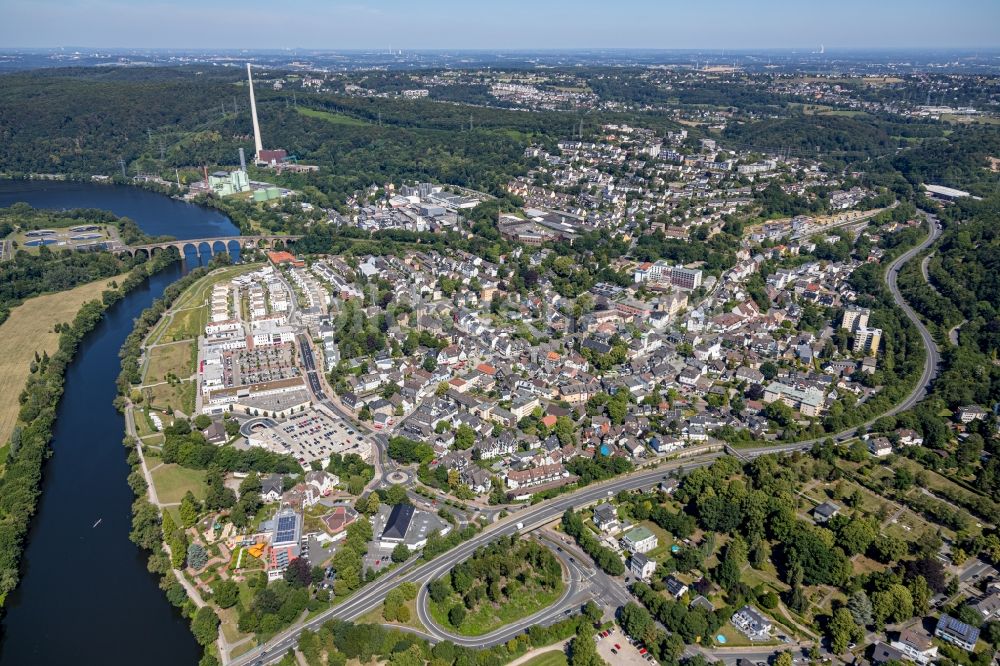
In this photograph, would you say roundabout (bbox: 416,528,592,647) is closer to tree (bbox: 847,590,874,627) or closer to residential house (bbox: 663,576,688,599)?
residential house (bbox: 663,576,688,599)

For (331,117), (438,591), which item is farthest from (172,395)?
(331,117)

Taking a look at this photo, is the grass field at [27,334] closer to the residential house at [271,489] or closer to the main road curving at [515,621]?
the residential house at [271,489]

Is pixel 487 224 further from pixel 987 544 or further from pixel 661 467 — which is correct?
pixel 987 544

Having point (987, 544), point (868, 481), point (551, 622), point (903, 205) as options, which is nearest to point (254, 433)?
point (551, 622)

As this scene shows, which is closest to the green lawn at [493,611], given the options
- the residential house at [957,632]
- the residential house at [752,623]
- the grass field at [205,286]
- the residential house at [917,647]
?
the residential house at [752,623]

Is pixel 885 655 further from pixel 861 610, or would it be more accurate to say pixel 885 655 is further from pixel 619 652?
pixel 619 652

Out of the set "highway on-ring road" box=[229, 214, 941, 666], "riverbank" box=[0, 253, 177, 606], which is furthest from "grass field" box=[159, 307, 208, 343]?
"highway on-ring road" box=[229, 214, 941, 666]

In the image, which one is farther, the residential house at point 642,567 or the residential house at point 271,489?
the residential house at point 271,489
